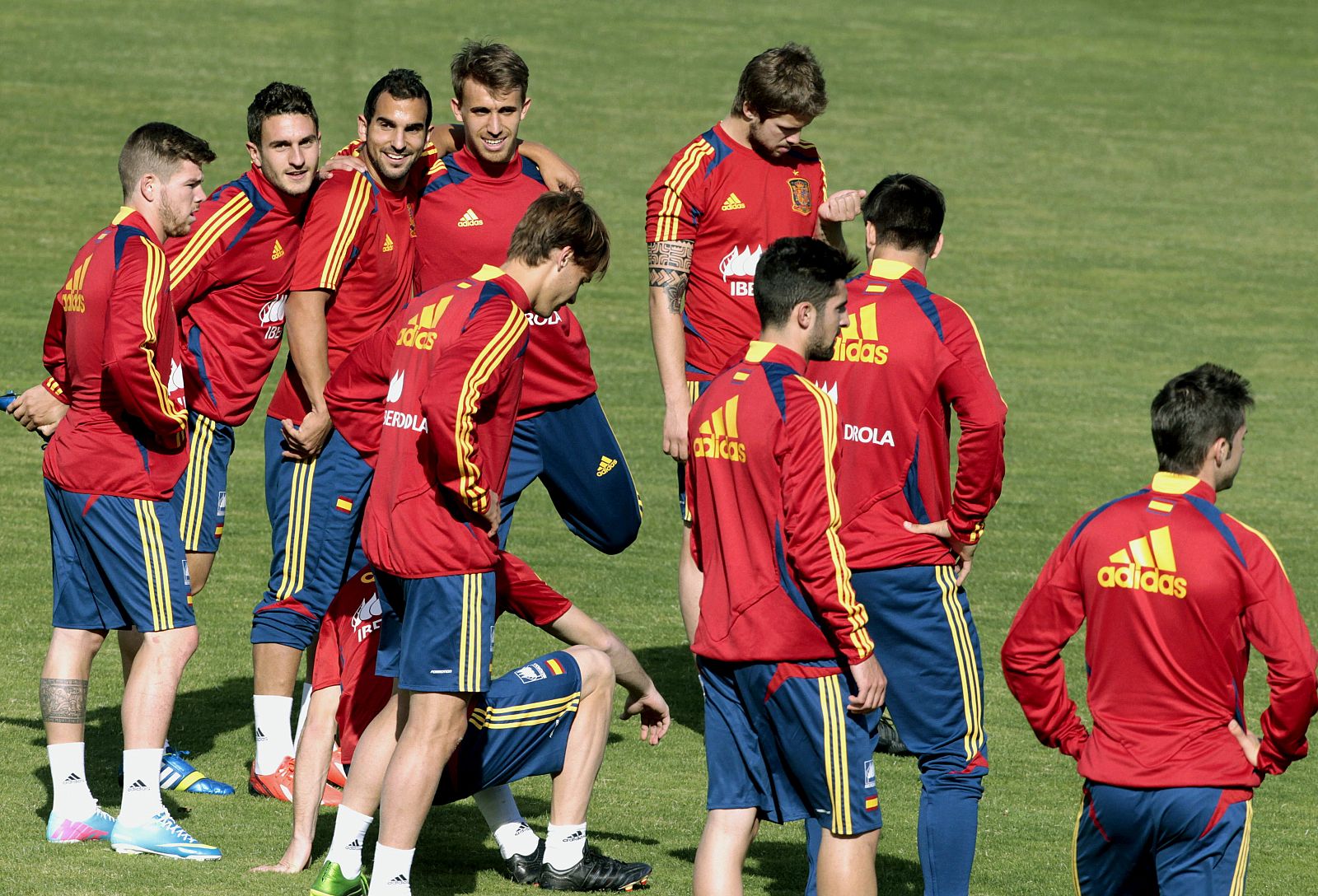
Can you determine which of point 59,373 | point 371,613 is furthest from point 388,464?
point 59,373

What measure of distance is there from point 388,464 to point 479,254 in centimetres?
197

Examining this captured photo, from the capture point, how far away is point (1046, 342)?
55.9ft

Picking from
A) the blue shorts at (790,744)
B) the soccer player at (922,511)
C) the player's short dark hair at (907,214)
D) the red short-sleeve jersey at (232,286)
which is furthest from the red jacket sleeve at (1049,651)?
the red short-sleeve jersey at (232,286)

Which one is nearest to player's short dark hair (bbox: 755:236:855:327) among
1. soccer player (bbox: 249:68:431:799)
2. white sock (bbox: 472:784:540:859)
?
white sock (bbox: 472:784:540:859)

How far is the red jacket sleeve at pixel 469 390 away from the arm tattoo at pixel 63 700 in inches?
66.3

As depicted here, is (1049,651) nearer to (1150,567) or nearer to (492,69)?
(1150,567)

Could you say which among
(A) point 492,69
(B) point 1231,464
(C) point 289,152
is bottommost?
(B) point 1231,464

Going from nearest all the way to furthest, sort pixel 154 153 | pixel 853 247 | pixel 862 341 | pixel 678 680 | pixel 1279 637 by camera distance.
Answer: pixel 1279 637, pixel 862 341, pixel 154 153, pixel 678 680, pixel 853 247

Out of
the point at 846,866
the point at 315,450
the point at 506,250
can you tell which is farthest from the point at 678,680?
the point at 846,866

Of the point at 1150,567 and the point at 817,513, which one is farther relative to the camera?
the point at 817,513

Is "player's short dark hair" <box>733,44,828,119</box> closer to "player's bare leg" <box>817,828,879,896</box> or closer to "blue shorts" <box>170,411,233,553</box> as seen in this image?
"blue shorts" <box>170,411,233,553</box>

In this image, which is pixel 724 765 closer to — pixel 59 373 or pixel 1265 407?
pixel 59 373

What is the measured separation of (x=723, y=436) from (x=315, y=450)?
239 centimetres

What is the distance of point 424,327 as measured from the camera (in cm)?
538
